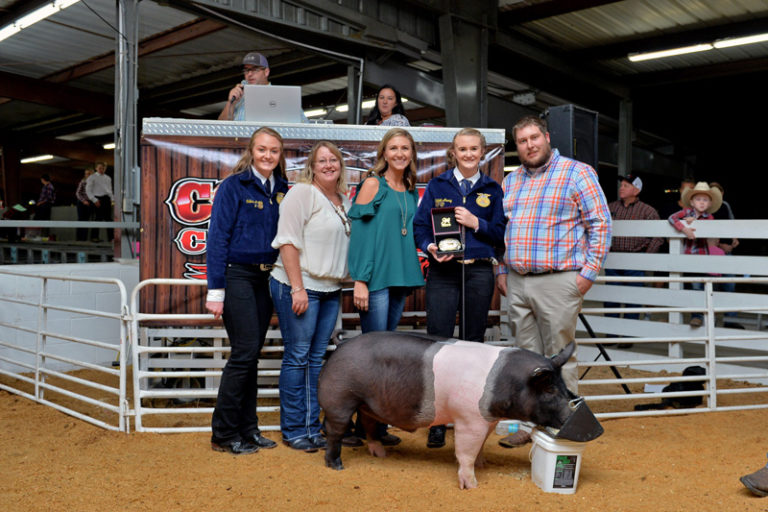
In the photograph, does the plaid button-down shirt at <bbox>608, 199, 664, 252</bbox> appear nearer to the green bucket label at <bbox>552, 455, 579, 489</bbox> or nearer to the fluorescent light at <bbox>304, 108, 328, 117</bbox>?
the green bucket label at <bbox>552, 455, 579, 489</bbox>

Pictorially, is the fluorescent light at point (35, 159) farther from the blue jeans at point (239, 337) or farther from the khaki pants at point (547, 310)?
the khaki pants at point (547, 310)

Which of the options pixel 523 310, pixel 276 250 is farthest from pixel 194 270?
pixel 523 310

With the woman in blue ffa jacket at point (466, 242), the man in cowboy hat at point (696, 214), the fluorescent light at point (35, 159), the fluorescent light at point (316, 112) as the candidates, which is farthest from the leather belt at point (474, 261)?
the fluorescent light at point (35, 159)

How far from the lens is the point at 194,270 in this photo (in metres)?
4.95

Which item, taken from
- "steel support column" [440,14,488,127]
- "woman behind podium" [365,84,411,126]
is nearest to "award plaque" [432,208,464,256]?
"woman behind podium" [365,84,411,126]

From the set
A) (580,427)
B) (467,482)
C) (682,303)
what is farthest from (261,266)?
(682,303)

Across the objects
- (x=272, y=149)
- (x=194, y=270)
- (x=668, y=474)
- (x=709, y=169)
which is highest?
(x=709, y=169)

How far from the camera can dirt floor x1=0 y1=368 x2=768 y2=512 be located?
3.12 metres

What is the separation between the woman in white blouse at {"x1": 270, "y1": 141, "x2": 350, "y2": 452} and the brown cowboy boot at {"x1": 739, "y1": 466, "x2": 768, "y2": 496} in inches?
90.6

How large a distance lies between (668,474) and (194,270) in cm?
351

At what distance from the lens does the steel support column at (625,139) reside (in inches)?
583

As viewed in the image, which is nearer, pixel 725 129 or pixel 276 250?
pixel 276 250

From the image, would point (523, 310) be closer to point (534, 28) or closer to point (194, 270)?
point (194, 270)

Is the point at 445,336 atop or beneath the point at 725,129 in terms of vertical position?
beneath
